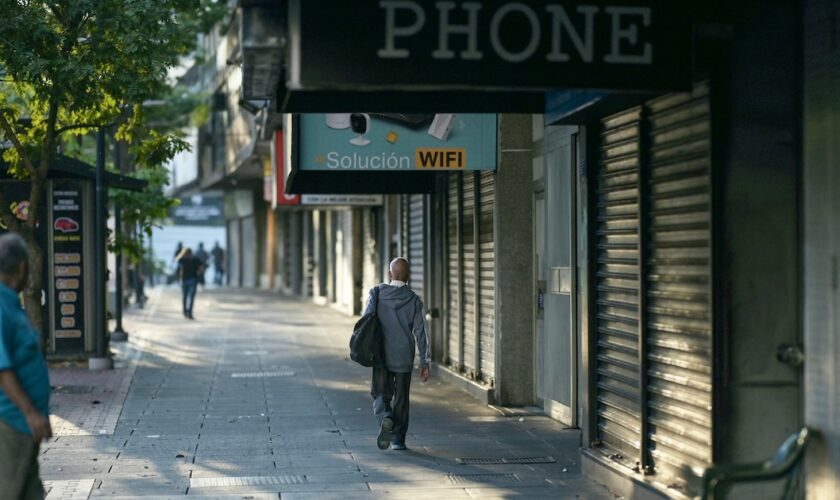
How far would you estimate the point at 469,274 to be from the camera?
16.6m

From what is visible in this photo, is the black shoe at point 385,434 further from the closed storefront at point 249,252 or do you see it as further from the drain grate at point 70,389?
the closed storefront at point 249,252

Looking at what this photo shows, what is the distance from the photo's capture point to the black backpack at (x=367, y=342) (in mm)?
11461

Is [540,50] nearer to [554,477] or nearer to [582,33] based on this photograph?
[582,33]

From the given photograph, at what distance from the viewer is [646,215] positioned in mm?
8789

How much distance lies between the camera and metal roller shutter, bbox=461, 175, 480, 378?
1638cm

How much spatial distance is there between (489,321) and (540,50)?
29.1ft

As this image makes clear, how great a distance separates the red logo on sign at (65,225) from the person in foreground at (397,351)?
29.5ft

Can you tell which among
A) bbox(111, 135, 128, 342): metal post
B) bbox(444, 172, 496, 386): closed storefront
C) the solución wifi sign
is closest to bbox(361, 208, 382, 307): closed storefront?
bbox(111, 135, 128, 342): metal post

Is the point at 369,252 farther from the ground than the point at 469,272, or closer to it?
farther from the ground

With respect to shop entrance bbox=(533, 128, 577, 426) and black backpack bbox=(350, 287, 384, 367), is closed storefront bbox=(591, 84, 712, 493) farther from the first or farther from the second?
shop entrance bbox=(533, 128, 577, 426)

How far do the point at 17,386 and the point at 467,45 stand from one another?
2.75 m

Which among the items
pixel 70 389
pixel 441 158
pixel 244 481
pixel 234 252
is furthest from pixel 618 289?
pixel 234 252

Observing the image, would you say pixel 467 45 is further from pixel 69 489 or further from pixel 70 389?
pixel 70 389

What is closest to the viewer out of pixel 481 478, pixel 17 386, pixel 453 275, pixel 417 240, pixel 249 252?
pixel 17 386
